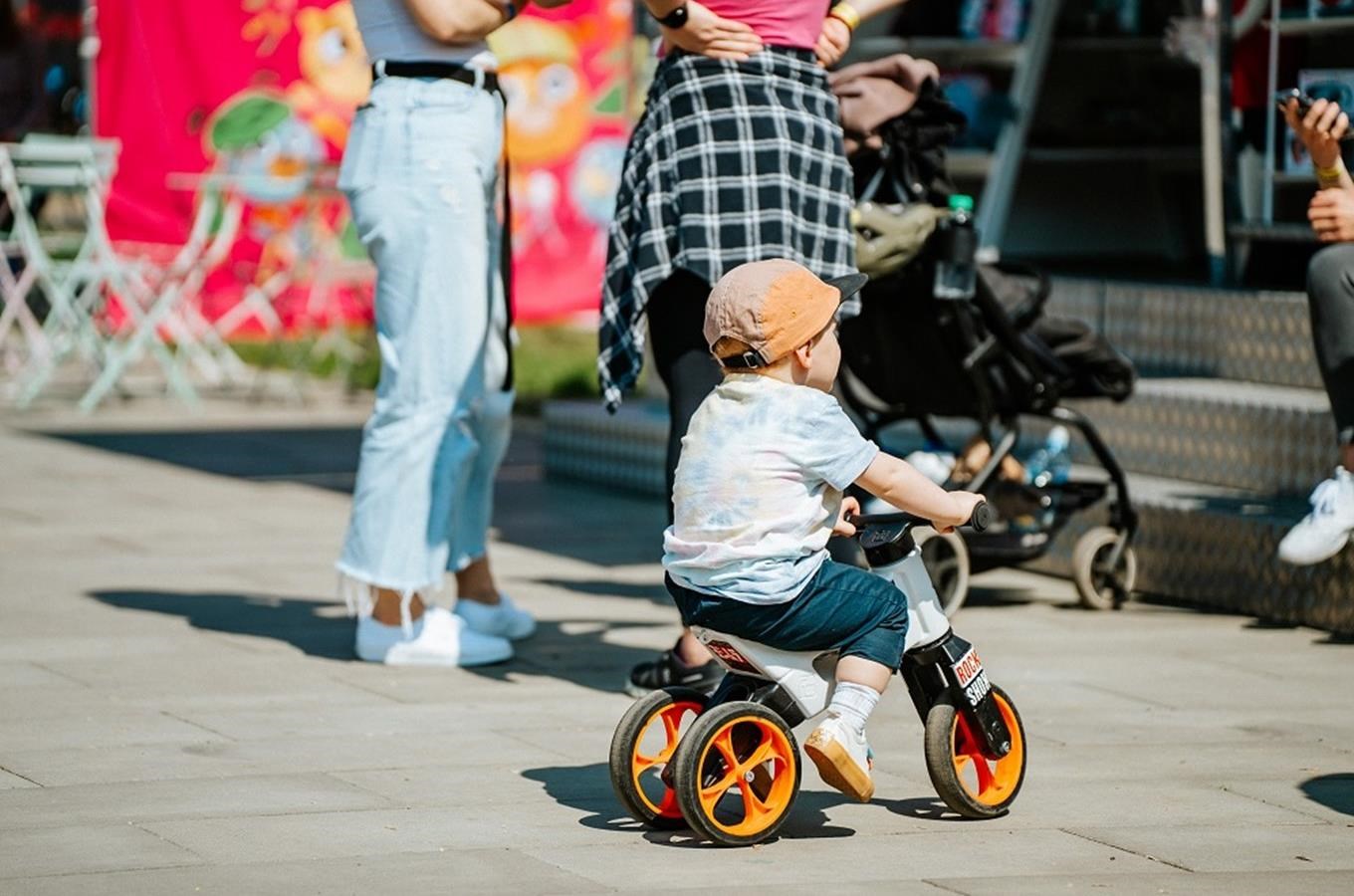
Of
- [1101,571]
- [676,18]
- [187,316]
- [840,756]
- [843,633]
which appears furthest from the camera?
[187,316]

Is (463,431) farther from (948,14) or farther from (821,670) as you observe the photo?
(948,14)

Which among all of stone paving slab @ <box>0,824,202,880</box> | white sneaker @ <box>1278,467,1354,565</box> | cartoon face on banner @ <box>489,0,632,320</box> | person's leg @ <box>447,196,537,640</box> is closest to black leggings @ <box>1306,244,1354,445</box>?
white sneaker @ <box>1278,467,1354,565</box>

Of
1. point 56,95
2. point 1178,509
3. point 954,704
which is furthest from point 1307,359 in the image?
point 56,95

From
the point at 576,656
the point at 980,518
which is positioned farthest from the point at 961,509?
Result: the point at 576,656

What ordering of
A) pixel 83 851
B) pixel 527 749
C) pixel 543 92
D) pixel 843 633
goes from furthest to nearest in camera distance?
pixel 543 92
pixel 527 749
pixel 843 633
pixel 83 851

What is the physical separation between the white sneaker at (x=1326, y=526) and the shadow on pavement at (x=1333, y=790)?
129 cm

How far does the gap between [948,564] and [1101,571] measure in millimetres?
517

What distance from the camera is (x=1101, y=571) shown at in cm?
683

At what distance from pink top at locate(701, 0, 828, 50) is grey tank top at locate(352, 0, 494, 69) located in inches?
31.3

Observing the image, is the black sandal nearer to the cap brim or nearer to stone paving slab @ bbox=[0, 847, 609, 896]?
the cap brim

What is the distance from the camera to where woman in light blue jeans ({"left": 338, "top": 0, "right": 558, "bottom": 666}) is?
19.0ft

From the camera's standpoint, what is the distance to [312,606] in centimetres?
673

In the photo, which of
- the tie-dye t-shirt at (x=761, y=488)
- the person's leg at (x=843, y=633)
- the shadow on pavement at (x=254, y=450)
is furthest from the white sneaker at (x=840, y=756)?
the shadow on pavement at (x=254, y=450)

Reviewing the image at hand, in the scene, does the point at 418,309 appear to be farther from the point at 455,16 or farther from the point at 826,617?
the point at 826,617
